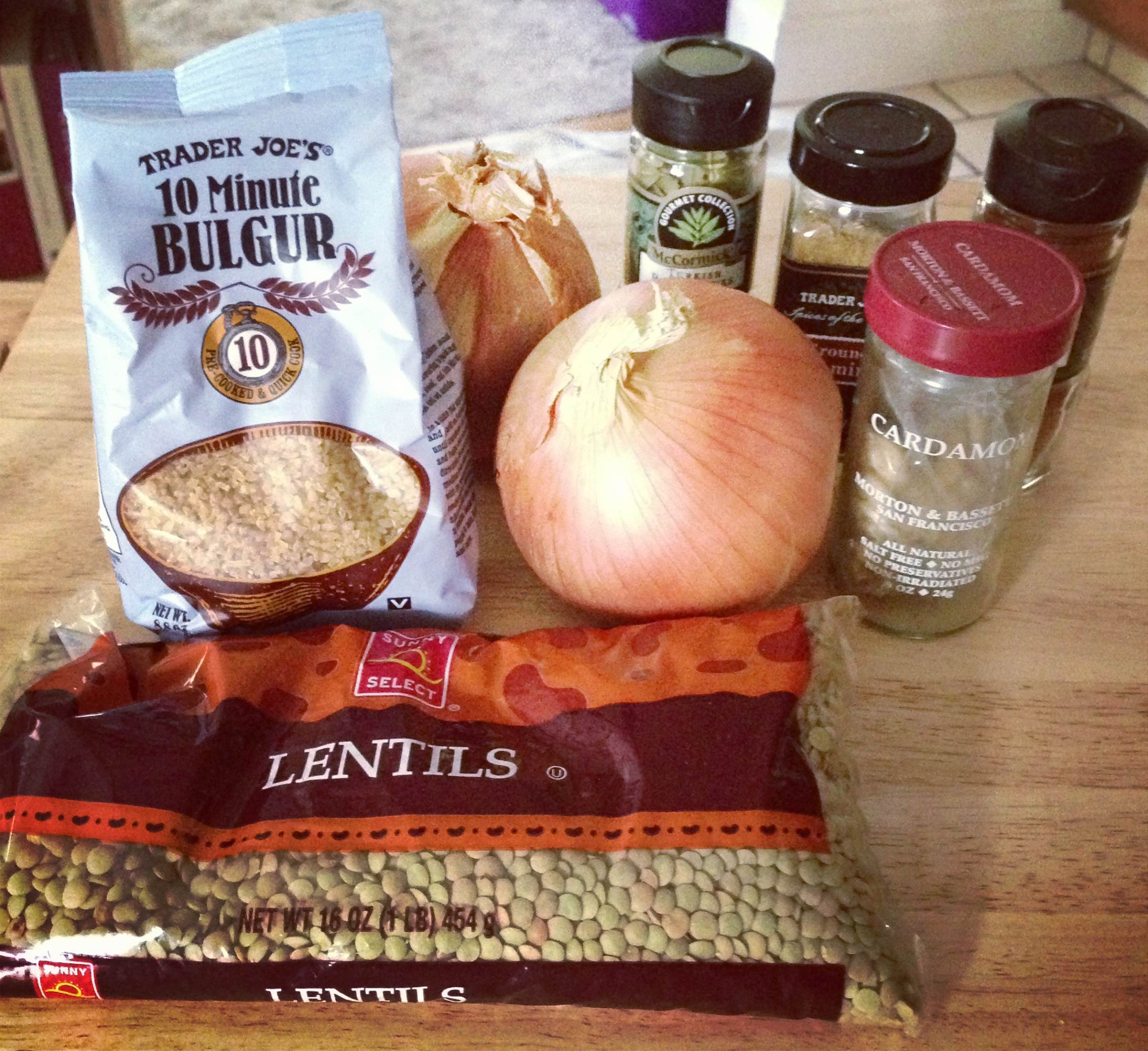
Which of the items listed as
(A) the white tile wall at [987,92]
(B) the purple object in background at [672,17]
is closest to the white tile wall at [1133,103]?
(A) the white tile wall at [987,92]

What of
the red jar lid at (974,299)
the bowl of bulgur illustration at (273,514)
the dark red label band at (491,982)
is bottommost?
the dark red label band at (491,982)

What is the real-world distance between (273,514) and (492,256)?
21 cm

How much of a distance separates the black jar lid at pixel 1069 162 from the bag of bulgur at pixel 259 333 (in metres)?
0.35

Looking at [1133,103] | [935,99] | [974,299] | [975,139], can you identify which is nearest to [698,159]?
[974,299]

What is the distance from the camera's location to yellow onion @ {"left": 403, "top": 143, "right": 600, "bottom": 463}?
2.29ft

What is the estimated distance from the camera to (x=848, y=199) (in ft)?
2.19

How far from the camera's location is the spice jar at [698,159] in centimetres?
67

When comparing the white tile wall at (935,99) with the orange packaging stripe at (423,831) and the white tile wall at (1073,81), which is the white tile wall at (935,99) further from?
the orange packaging stripe at (423,831)

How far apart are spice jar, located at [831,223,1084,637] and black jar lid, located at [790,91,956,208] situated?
0.05 m

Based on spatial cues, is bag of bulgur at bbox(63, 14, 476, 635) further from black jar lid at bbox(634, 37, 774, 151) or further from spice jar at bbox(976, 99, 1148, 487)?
spice jar at bbox(976, 99, 1148, 487)

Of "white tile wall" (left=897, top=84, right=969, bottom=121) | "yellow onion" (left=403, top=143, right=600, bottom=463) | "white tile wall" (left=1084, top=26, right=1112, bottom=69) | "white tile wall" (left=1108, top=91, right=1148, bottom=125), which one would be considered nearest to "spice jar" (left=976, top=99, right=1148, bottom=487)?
"yellow onion" (left=403, top=143, right=600, bottom=463)

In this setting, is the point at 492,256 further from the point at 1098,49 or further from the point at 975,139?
the point at 1098,49

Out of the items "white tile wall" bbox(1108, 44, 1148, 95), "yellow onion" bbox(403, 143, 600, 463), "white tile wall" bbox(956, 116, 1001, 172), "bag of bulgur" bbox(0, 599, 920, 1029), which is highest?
"yellow onion" bbox(403, 143, 600, 463)

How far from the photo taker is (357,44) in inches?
22.5
